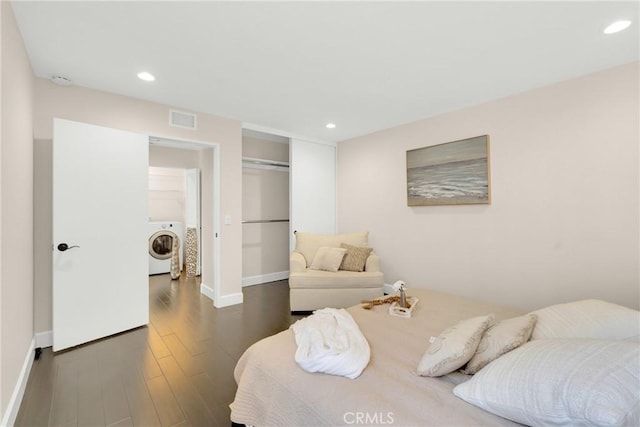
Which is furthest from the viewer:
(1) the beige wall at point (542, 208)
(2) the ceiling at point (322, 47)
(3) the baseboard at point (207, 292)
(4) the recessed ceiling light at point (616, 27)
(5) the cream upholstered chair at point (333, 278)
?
(3) the baseboard at point (207, 292)

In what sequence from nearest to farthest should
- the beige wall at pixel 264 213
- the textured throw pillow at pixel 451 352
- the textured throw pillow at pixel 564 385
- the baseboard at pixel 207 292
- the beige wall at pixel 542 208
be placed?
the textured throw pillow at pixel 564 385 → the textured throw pillow at pixel 451 352 → the beige wall at pixel 542 208 → the baseboard at pixel 207 292 → the beige wall at pixel 264 213

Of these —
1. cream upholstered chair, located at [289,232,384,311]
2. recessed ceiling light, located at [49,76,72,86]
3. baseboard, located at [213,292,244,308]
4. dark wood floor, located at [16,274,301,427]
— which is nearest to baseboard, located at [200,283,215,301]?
baseboard, located at [213,292,244,308]

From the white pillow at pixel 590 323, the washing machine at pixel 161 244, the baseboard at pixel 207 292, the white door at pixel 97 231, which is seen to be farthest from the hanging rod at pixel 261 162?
the white pillow at pixel 590 323

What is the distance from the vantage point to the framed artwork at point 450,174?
319cm

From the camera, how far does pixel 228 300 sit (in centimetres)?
365

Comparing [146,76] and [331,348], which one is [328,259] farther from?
[146,76]

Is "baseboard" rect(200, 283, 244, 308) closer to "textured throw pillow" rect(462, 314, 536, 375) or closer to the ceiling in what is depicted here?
the ceiling

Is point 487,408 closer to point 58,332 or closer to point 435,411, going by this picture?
point 435,411

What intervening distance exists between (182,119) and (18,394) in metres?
2.72

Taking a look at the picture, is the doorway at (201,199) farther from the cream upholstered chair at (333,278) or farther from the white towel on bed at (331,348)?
the white towel on bed at (331,348)

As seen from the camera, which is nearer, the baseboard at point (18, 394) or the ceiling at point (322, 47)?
the baseboard at point (18, 394)

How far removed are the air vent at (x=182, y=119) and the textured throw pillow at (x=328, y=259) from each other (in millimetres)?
2206

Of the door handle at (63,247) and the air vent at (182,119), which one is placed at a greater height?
the air vent at (182,119)

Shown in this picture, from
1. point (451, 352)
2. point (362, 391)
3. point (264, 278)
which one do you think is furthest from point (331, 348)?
point (264, 278)
